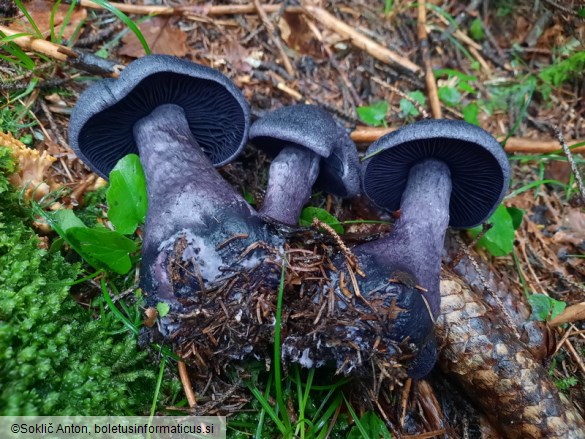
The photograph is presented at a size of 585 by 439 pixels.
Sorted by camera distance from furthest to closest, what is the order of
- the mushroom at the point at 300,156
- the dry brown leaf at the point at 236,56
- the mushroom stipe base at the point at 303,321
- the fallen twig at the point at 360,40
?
the fallen twig at the point at 360,40 → the dry brown leaf at the point at 236,56 → the mushroom at the point at 300,156 → the mushroom stipe base at the point at 303,321

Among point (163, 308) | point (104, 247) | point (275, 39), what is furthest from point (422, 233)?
point (275, 39)

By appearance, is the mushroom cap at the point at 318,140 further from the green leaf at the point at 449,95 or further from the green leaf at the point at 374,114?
the green leaf at the point at 449,95

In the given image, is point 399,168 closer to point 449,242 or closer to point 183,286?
point 449,242

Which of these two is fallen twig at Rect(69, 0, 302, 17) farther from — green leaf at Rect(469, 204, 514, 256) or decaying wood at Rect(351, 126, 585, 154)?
green leaf at Rect(469, 204, 514, 256)

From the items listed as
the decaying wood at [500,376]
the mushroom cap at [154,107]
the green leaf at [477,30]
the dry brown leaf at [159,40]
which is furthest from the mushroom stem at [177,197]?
the green leaf at [477,30]

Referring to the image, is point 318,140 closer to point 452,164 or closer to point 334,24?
point 452,164

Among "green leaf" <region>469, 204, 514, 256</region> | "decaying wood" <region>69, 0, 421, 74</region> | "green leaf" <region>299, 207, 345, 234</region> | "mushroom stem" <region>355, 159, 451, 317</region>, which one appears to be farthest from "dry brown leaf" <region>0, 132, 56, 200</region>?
"green leaf" <region>469, 204, 514, 256</region>
